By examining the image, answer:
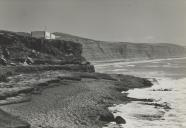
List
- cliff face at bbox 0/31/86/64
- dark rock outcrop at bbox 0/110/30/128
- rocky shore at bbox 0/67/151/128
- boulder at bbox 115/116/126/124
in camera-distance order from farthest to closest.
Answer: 1. cliff face at bbox 0/31/86/64
2. boulder at bbox 115/116/126/124
3. rocky shore at bbox 0/67/151/128
4. dark rock outcrop at bbox 0/110/30/128

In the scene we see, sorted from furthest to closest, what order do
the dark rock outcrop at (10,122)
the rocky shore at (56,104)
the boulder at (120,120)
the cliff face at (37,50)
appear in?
the cliff face at (37,50), the boulder at (120,120), the rocky shore at (56,104), the dark rock outcrop at (10,122)

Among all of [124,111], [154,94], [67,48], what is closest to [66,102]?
[124,111]

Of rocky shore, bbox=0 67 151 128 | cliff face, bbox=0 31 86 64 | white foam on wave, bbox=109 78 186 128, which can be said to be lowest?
white foam on wave, bbox=109 78 186 128

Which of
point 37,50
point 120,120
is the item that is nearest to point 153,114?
point 120,120

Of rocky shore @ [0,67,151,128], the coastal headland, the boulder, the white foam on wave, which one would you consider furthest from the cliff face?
the boulder

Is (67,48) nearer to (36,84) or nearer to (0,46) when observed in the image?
(0,46)

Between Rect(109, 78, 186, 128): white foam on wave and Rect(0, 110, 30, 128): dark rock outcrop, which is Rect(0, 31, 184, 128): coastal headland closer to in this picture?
Rect(0, 110, 30, 128): dark rock outcrop

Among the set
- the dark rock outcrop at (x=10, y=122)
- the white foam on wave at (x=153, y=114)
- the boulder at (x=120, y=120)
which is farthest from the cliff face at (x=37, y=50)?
the dark rock outcrop at (x=10, y=122)

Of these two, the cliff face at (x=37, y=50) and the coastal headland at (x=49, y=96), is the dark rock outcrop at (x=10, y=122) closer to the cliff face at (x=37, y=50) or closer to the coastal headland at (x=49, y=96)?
the coastal headland at (x=49, y=96)
